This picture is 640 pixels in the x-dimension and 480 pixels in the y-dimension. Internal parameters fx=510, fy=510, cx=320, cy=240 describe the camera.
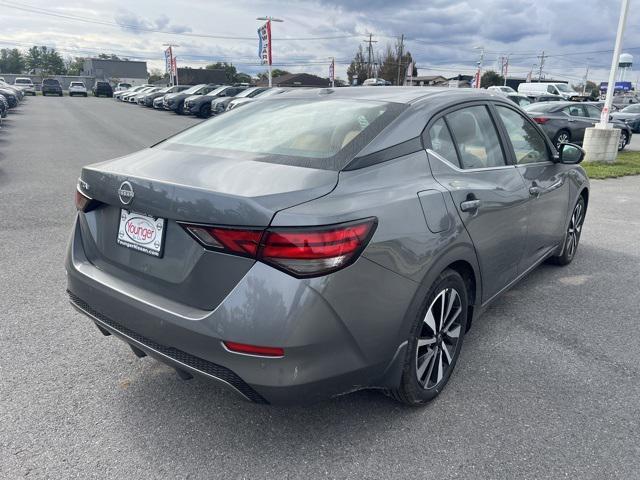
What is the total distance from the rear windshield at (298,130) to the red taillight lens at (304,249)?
17.4 inches

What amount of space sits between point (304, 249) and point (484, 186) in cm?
152

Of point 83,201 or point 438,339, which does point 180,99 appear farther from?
point 438,339

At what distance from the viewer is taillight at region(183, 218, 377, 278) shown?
1951mm

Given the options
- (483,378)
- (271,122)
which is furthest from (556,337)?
(271,122)

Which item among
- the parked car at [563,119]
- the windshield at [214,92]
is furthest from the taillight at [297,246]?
the windshield at [214,92]

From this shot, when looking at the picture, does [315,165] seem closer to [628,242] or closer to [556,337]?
[556,337]

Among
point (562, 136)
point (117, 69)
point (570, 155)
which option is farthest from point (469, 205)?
point (117, 69)

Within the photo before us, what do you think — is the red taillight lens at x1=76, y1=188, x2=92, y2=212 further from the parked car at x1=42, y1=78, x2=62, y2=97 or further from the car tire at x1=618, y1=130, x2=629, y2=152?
the parked car at x1=42, y1=78, x2=62, y2=97

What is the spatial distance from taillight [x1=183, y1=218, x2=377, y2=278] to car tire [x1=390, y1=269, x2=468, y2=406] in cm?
68

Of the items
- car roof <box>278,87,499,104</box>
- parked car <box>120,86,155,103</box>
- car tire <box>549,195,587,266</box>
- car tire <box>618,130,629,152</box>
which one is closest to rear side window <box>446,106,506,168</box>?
car roof <box>278,87,499,104</box>

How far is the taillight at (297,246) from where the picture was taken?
1951mm

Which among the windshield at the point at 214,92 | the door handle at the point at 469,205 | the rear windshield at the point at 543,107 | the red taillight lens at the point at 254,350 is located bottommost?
the red taillight lens at the point at 254,350

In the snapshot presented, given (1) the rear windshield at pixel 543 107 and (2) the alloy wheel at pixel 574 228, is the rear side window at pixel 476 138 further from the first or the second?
(1) the rear windshield at pixel 543 107

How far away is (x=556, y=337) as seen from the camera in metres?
3.58
